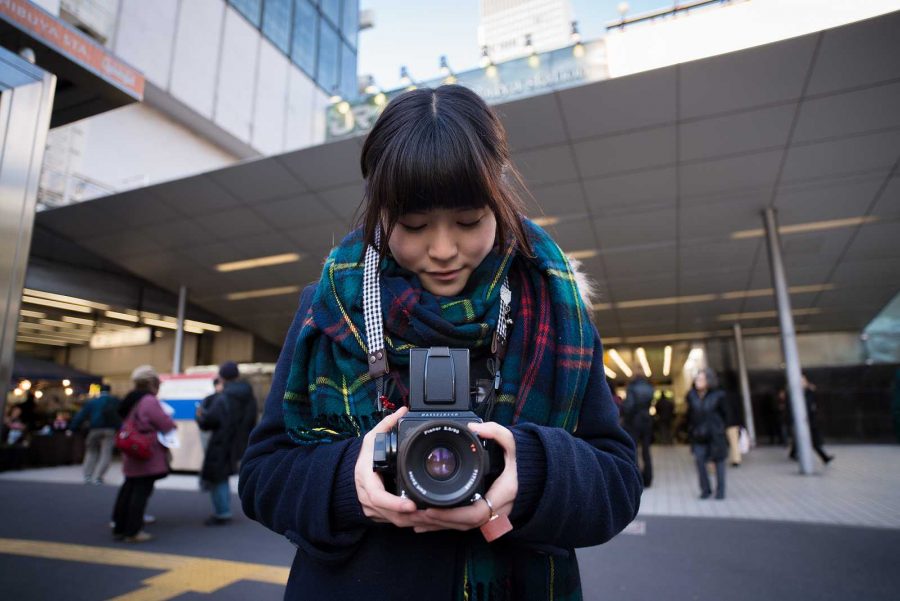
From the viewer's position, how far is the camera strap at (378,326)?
0.86 meters

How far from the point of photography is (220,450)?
18.3 feet

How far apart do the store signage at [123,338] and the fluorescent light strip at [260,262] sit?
6.48 meters

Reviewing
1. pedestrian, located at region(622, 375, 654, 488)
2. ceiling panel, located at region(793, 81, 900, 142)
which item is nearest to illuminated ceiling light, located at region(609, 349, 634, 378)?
pedestrian, located at region(622, 375, 654, 488)

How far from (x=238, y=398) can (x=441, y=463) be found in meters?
5.85

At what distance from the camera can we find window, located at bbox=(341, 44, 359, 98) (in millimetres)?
27167

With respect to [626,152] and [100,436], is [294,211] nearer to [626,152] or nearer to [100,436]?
[100,436]

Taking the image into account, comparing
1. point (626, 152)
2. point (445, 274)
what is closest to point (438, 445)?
point (445, 274)

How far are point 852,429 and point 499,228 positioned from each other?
58.4 ft

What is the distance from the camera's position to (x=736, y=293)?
1327 cm

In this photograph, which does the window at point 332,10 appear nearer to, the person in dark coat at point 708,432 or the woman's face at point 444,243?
the person in dark coat at point 708,432

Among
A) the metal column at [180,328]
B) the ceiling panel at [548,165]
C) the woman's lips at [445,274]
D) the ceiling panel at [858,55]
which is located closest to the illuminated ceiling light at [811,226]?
the ceiling panel at [858,55]

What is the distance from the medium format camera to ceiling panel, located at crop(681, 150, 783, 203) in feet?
27.3

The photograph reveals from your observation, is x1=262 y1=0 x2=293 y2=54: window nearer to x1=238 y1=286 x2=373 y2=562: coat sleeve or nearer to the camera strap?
the camera strap

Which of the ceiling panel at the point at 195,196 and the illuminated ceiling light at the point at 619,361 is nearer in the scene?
the ceiling panel at the point at 195,196
